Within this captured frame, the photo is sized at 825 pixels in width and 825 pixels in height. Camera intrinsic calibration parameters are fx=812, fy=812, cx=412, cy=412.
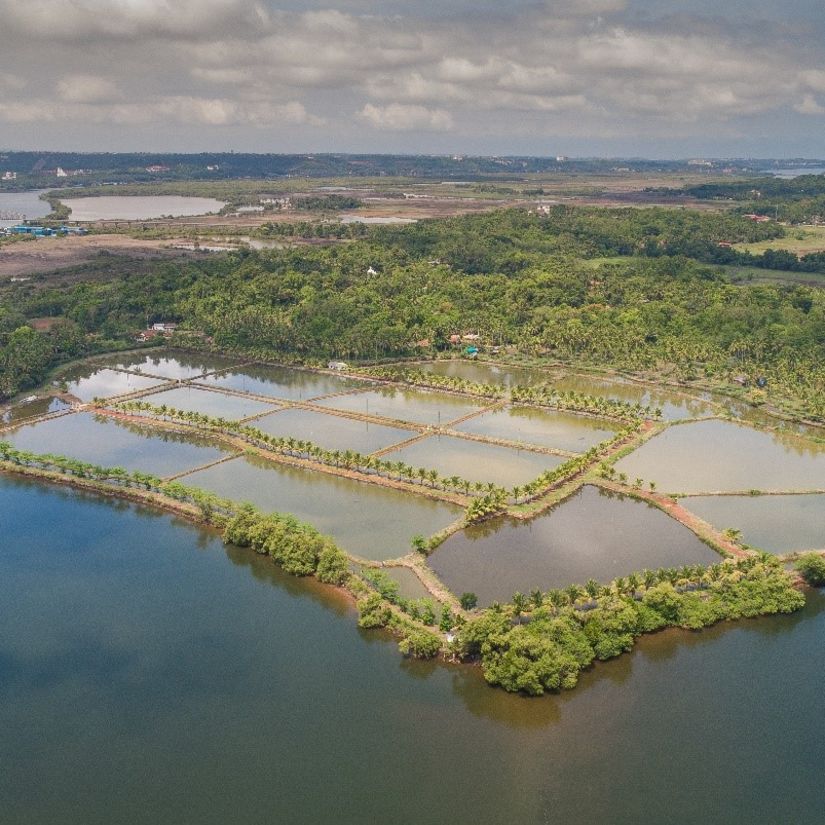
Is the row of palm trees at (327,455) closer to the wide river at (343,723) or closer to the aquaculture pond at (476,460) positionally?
the aquaculture pond at (476,460)

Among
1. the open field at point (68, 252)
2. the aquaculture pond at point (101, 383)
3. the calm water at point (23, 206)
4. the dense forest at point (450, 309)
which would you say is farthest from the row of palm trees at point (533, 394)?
the calm water at point (23, 206)

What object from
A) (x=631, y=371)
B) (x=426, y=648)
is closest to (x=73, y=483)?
(x=426, y=648)

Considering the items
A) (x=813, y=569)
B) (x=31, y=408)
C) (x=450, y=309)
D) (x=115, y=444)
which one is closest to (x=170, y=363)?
(x=31, y=408)

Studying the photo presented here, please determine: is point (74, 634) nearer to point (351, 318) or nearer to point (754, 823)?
point (754, 823)

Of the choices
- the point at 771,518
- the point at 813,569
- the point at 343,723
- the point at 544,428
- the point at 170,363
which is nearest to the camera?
the point at 343,723

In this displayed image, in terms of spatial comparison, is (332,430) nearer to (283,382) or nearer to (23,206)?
(283,382)

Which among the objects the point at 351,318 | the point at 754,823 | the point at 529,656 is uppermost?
the point at 351,318
